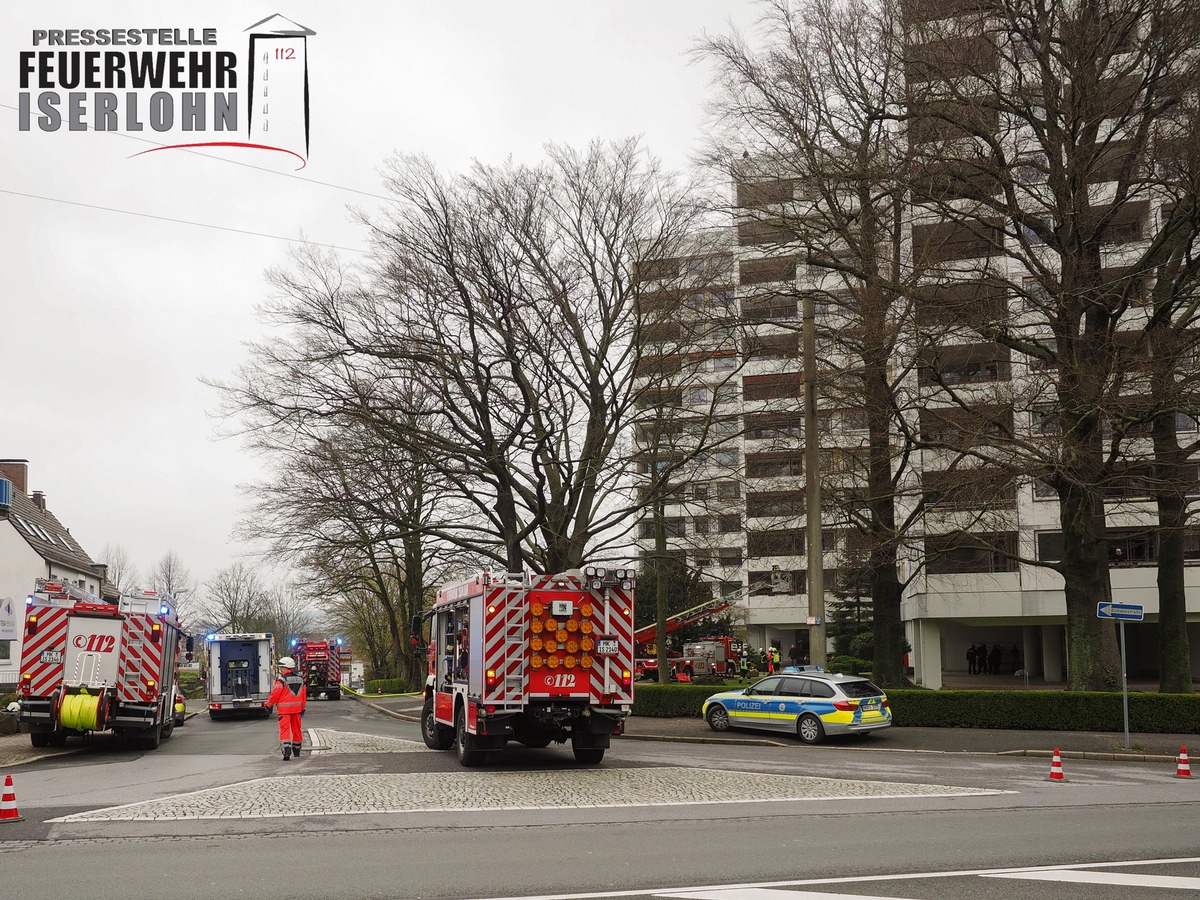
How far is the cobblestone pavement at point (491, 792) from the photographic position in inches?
513

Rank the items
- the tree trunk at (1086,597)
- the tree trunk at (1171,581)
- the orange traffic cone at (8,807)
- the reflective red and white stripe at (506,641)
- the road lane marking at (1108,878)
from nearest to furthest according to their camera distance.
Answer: the road lane marking at (1108,878) → the orange traffic cone at (8,807) → the reflective red and white stripe at (506,641) → the tree trunk at (1171,581) → the tree trunk at (1086,597)

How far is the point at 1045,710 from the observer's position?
981 inches

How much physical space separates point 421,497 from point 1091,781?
24.0m

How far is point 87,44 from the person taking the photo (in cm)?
1925

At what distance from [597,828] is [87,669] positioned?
14423 mm

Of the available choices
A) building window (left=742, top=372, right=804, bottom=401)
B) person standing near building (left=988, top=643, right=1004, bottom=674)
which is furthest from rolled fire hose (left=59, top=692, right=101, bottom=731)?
person standing near building (left=988, top=643, right=1004, bottom=674)

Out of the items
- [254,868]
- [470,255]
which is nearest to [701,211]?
[470,255]

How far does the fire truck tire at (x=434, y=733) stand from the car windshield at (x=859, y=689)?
8.25 metres

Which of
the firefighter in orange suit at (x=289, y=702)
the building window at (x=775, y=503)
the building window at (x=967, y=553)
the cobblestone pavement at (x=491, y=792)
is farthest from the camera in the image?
the building window at (x=775, y=503)

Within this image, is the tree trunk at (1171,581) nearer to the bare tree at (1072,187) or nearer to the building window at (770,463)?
the bare tree at (1072,187)

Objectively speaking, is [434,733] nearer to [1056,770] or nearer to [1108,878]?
[1056,770]

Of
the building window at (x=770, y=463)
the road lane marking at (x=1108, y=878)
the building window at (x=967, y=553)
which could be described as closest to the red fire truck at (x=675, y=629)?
the building window at (x=967, y=553)

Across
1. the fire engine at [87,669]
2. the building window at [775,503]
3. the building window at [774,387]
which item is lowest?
the fire engine at [87,669]

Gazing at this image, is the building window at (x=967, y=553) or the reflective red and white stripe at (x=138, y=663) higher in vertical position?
the building window at (x=967, y=553)
